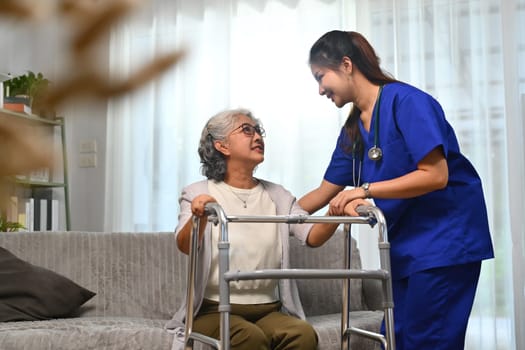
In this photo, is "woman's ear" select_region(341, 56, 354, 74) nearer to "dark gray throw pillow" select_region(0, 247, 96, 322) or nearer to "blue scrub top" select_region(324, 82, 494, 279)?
"blue scrub top" select_region(324, 82, 494, 279)

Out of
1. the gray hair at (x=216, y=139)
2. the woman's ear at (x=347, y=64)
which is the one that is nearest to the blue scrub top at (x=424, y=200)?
the woman's ear at (x=347, y=64)

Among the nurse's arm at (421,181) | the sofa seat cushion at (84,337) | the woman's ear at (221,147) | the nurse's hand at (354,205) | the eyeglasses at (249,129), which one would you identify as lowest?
the sofa seat cushion at (84,337)

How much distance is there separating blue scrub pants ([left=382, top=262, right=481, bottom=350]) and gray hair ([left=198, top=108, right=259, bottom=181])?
710 mm

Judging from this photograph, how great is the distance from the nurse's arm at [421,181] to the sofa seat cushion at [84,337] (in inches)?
32.9

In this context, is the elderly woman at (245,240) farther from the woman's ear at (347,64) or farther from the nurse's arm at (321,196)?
the woman's ear at (347,64)

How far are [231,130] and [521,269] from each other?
1.86m

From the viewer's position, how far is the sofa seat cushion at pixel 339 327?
6.72 feet

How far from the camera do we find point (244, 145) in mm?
2076

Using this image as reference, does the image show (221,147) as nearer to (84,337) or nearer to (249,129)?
(249,129)

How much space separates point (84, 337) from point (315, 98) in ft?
6.82

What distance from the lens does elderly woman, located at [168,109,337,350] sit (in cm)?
188

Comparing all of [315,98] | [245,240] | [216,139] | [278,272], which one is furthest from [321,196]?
[315,98]

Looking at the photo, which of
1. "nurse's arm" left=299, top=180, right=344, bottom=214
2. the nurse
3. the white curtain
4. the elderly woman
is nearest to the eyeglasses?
the elderly woman

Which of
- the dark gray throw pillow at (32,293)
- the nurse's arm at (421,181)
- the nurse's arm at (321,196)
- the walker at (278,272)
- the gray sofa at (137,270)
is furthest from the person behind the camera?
the gray sofa at (137,270)
